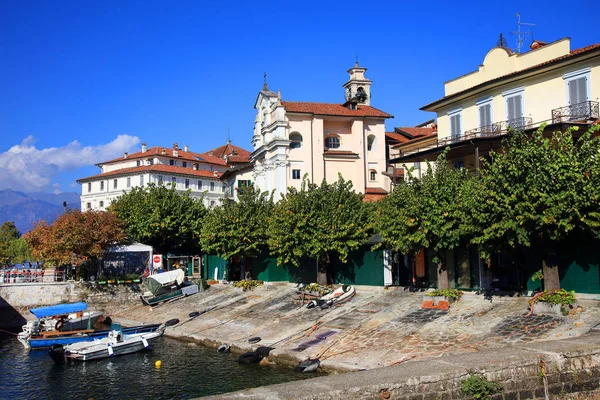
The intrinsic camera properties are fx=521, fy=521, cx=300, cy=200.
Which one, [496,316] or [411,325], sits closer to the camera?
[496,316]

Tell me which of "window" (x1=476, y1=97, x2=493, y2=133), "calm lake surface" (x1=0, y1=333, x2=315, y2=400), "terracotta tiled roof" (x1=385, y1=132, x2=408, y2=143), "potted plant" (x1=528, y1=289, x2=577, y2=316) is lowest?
"calm lake surface" (x1=0, y1=333, x2=315, y2=400)

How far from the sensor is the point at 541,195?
23.0m

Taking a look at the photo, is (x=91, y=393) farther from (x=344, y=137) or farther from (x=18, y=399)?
(x=344, y=137)

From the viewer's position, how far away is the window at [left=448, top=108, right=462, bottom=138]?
145ft

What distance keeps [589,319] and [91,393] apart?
22.7 metres

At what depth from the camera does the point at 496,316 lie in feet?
82.9

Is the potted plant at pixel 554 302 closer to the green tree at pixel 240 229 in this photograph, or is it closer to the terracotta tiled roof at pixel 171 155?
the green tree at pixel 240 229

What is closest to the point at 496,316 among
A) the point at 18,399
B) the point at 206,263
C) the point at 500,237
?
the point at 500,237

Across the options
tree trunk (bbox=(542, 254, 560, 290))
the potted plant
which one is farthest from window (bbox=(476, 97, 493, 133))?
the potted plant

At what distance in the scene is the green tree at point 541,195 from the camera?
22422 mm

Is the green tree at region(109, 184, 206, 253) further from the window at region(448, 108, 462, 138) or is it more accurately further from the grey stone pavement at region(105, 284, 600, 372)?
the window at region(448, 108, 462, 138)

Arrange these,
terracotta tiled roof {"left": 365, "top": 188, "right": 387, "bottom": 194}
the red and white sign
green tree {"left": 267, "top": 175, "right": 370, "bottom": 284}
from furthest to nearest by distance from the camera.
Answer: terracotta tiled roof {"left": 365, "top": 188, "right": 387, "bottom": 194} < the red and white sign < green tree {"left": 267, "top": 175, "right": 370, "bottom": 284}

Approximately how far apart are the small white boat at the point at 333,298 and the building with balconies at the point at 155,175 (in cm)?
5898

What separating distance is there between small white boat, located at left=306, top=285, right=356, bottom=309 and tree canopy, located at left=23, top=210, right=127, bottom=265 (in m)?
23.9
